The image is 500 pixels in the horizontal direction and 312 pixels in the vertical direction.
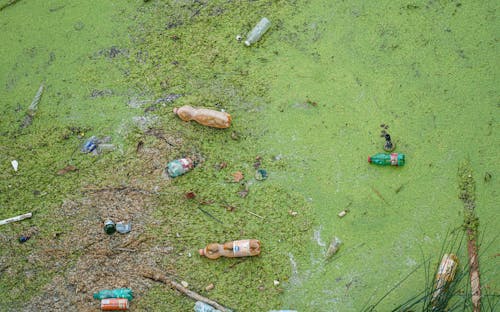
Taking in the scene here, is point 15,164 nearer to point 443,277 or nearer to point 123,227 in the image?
point 123,227

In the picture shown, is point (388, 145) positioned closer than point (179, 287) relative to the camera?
No

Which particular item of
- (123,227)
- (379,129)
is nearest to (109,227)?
(123,227)

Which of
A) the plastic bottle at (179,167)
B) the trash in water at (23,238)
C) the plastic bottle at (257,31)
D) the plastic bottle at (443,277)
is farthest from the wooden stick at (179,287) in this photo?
the plastic bottle at (257,31)

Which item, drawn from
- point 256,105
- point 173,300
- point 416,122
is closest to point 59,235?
point 173,300

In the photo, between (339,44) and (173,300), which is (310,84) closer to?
(339,44)

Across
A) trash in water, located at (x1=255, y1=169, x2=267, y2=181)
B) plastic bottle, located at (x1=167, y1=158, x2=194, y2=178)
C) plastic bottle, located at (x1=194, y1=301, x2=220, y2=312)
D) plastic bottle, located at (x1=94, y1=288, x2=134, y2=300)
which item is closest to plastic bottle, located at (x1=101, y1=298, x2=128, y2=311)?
plastic bottle, located at (x1=94, y1=288, x2=134, y2=300)

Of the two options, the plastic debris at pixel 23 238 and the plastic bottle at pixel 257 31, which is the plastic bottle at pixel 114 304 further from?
the plastic bottle at pixel 257 31

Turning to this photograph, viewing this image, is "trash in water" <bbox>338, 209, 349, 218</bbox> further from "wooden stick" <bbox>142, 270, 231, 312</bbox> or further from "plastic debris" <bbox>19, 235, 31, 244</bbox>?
"plastic debris" <bbox>19, 235, 31, 244</bbox>
